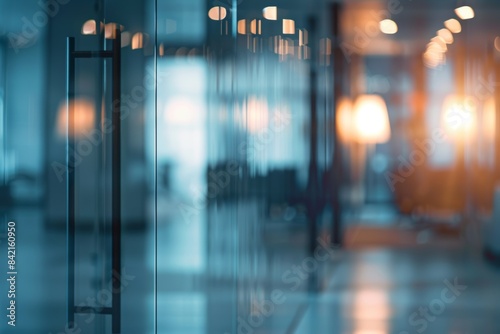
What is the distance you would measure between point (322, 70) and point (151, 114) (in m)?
1.83

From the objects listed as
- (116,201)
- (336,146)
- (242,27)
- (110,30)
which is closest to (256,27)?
(242,27)

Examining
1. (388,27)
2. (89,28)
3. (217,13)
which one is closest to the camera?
Result: (89,28)

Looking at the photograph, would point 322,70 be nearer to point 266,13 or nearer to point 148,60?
point 266,13

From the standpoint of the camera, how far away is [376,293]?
5.47 meters

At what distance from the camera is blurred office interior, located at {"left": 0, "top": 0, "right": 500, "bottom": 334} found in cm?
363

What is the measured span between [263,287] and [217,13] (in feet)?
4.68

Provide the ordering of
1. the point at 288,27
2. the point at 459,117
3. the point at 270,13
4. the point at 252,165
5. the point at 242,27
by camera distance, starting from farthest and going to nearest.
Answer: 1. the point at 459,117
2. the point at 288,27
3. the point at 270,13
4. the point at 252,165
5. the point at 242,27

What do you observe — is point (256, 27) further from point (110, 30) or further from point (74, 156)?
point (74, 156)

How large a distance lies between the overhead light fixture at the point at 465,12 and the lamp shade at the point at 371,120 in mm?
649

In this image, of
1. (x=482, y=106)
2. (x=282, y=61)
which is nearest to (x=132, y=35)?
(x=282, y=61)

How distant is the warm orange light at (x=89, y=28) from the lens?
11.7ft

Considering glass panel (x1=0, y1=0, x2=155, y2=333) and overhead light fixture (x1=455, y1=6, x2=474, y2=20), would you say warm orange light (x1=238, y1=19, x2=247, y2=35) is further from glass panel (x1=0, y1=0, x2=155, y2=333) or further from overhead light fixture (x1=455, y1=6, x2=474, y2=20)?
overhead light fixture (x1=455, y1=6, x2=474, y2=20)

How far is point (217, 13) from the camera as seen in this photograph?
3.78m

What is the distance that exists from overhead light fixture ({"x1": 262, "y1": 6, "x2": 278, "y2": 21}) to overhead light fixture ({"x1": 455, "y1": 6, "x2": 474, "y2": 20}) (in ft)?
3.91
